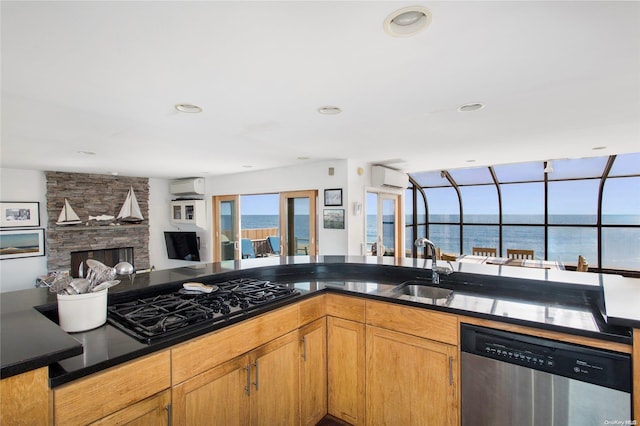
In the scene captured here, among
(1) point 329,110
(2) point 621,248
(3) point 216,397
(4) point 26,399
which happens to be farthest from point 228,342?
(2) point 621,248

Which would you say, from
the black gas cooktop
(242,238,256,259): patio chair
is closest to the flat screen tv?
(242,238,256,259): patio chair

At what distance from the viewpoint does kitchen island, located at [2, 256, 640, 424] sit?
1.05 meters

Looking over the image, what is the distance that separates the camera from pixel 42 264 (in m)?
5.34

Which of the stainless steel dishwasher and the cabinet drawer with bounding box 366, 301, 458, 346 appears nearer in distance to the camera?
the stainless steel dishwasher

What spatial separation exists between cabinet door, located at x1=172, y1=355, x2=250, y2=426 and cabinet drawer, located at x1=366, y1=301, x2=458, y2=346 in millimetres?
849

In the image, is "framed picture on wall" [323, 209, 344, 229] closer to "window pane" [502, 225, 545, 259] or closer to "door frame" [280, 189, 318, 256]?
"door frame" [280, 189, 318, 256]

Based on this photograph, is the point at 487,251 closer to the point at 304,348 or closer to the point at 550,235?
the point at 550,235

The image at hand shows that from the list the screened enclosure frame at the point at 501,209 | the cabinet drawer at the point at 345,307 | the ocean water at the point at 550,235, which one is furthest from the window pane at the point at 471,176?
the cabinet drawer at the point at 345,307

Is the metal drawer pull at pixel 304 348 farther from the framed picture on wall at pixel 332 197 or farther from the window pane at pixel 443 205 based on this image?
the window pane at pixel 443 205

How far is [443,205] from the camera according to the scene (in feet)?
24.6

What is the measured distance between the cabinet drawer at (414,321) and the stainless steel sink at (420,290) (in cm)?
37

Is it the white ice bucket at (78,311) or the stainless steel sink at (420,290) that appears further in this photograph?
the stainless steel sink at (420,290)

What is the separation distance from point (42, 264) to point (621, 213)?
1046 cm

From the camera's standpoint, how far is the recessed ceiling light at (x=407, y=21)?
4.05 ft
